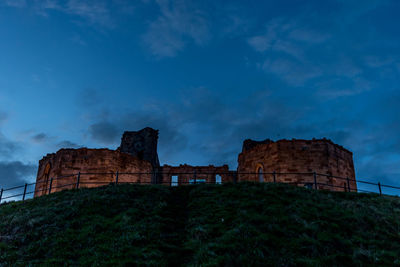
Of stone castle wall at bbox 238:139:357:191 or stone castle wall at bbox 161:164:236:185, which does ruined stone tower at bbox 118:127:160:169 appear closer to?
stone castle wall at bbox 161:164:236:185

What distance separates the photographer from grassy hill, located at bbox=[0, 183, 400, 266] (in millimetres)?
11359

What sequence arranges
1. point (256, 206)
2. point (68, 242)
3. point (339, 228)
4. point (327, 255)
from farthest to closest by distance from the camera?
point (256, 206) → point (339, 228) → point (68, 242) → point (327, 255)

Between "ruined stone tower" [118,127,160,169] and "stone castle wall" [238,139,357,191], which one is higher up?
"ruined stone tower" [118,127,160,169]

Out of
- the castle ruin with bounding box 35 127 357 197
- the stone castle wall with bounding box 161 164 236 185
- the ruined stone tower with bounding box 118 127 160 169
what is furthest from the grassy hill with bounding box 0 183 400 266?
the ruined stone tower with bounding box 118 127 160 169

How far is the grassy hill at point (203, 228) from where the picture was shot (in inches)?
447

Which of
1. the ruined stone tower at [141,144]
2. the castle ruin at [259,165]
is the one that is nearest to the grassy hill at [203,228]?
the castle ruin at [259,165]

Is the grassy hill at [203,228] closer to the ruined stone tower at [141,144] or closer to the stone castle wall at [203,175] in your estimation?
the stone castle wall at [203,175]

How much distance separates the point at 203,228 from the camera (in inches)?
545

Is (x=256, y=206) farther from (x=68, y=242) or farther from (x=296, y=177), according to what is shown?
(x=296, y=177)

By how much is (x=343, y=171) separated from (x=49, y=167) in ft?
90.4

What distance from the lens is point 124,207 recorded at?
16984 mm

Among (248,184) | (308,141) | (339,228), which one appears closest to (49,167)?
(248,184)

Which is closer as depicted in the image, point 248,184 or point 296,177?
point 248,184

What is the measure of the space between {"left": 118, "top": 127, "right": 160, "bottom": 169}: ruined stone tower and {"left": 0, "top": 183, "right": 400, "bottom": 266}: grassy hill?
26901mm
